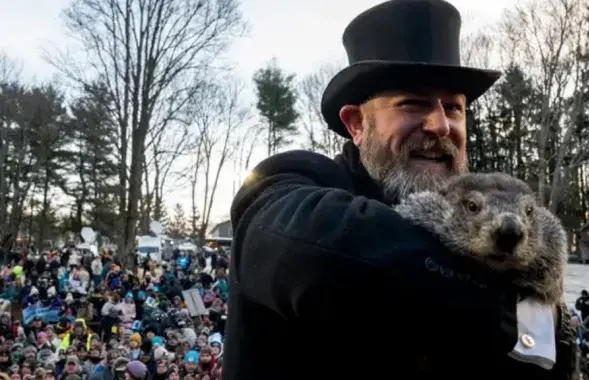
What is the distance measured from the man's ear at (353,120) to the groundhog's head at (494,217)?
0.36m

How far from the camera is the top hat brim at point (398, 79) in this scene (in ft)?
5.97

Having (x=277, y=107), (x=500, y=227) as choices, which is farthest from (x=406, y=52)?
(x=277, y=107)

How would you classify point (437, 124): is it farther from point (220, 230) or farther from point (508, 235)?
point (220, 230)

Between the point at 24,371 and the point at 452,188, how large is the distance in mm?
13338

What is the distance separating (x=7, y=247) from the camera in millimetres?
35719

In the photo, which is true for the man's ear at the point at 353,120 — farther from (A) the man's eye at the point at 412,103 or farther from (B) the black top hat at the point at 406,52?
(A) the man's eye at the point at 412,103

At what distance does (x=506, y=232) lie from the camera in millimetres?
1490

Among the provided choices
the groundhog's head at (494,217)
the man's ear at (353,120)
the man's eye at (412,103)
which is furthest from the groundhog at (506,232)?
the man's ear at (353,120)

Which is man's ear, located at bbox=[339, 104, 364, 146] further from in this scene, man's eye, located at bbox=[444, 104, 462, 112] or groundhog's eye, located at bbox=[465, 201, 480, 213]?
groundhog's eye, located at bbox=[465, 201, 480, 213]

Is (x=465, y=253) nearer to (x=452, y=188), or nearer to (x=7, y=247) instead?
(x=452, y=188)

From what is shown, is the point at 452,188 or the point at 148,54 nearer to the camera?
the point at 452,188

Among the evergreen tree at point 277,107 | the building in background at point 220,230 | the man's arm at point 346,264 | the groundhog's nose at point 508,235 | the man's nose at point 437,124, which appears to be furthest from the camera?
the building in background at point 220,230

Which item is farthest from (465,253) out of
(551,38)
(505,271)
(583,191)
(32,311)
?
(583,191)

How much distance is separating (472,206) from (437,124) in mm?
277
